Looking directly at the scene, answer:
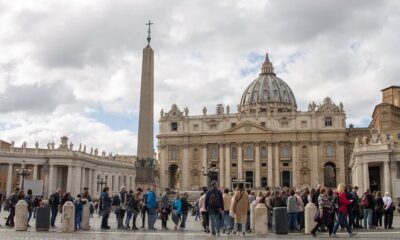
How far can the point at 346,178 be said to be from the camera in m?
80.8

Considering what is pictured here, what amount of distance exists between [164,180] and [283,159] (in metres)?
20.5

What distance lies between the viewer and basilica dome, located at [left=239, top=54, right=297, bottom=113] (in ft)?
358

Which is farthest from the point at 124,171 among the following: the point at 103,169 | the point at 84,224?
the point at 84,224

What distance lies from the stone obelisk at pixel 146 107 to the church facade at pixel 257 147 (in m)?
51.9

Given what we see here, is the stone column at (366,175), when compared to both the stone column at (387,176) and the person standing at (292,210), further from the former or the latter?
the person standing at (292,210)

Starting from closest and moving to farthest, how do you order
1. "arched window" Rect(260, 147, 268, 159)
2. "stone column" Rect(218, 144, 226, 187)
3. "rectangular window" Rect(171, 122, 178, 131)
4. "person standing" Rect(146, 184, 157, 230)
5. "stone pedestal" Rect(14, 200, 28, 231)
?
"stone pedestal" Rect(14, 200, 28, 231), "person standing" Rect(146, 184, 157, 230), "arched window" Rect(260, 147, 268, 159), "stone column" Rect(218, 144, 226, 187), "rectangular window" Rect(171, 122, 178, 131)

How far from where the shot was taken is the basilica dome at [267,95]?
109000mm

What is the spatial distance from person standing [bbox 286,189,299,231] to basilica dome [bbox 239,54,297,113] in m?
89.4

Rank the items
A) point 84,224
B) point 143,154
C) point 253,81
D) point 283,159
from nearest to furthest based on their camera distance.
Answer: point 84,224 < point 143,154 < point 283,159 < point 253,81

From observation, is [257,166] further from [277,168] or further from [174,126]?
[174,126]

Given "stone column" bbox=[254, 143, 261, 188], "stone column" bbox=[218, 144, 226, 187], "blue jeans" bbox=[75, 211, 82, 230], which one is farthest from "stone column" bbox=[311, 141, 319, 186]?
"blue jeans" bbox=[75, 211, 82, 230]

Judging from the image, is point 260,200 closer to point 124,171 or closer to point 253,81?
point 124,171

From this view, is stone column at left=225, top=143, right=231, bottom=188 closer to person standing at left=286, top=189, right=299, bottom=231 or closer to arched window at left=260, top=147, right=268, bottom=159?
arched window at left=260, top=147, right=268, bottom=159

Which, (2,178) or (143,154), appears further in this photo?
(2,178)
